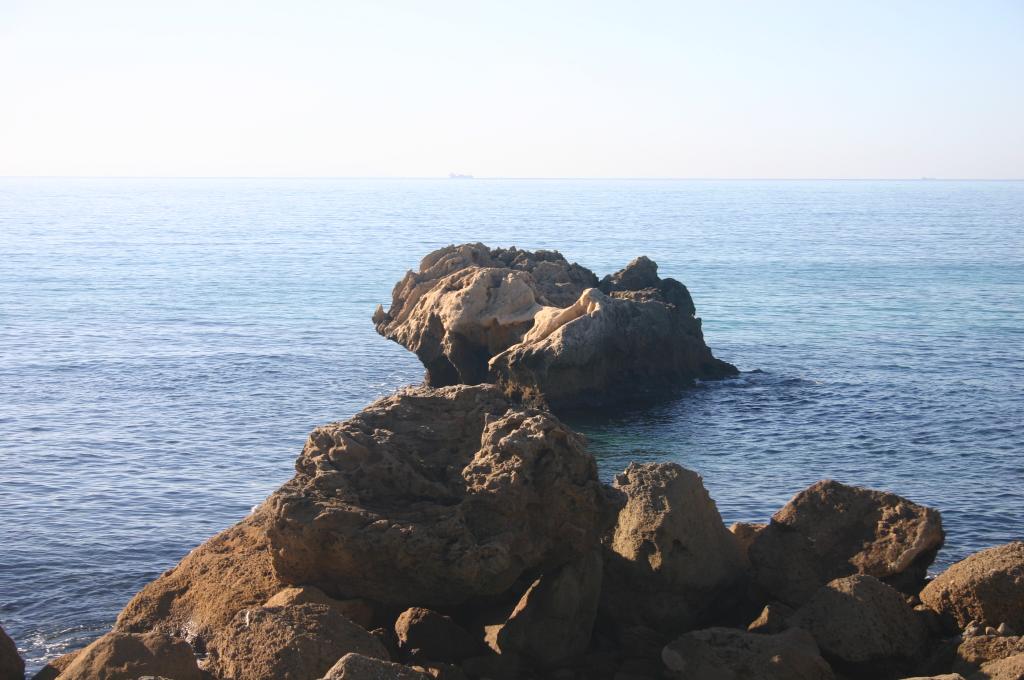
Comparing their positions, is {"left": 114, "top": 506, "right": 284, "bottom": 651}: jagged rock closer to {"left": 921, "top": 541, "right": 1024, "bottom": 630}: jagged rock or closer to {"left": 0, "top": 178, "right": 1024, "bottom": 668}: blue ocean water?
{"left": 0, "top": 178, "right": 1024, "bottom": 668}: blue ocean water

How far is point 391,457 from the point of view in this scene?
43.1ft

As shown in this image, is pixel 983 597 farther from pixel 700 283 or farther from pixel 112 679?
pixel 700 283

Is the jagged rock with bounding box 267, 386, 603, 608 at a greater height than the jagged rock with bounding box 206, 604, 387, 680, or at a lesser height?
greater

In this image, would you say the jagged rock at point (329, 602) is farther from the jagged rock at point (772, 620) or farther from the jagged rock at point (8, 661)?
the jagged rock at point (772, 620)

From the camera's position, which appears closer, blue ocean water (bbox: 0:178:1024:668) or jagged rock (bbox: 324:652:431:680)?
jagged rock (bbox: 324:652:431:680)

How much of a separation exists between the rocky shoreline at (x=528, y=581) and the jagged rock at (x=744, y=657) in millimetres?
21

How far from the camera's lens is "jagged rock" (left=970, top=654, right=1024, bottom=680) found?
10.6m

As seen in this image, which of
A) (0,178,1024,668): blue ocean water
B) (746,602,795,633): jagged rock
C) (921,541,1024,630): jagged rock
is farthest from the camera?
(0,178,1024,668): blue ocean water

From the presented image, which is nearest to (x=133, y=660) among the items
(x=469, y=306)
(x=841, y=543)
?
(x=841, y=543)

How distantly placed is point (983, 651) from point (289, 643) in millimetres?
6983

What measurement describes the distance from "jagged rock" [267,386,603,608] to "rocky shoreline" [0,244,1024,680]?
2cm

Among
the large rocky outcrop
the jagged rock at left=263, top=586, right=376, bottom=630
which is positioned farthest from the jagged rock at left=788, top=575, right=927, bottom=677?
the large rocky outcrop

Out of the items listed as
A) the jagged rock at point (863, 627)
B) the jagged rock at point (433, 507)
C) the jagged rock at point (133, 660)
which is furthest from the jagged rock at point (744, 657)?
the jagged rock at point (133, 660)

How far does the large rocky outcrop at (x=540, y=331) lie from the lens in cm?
3209
